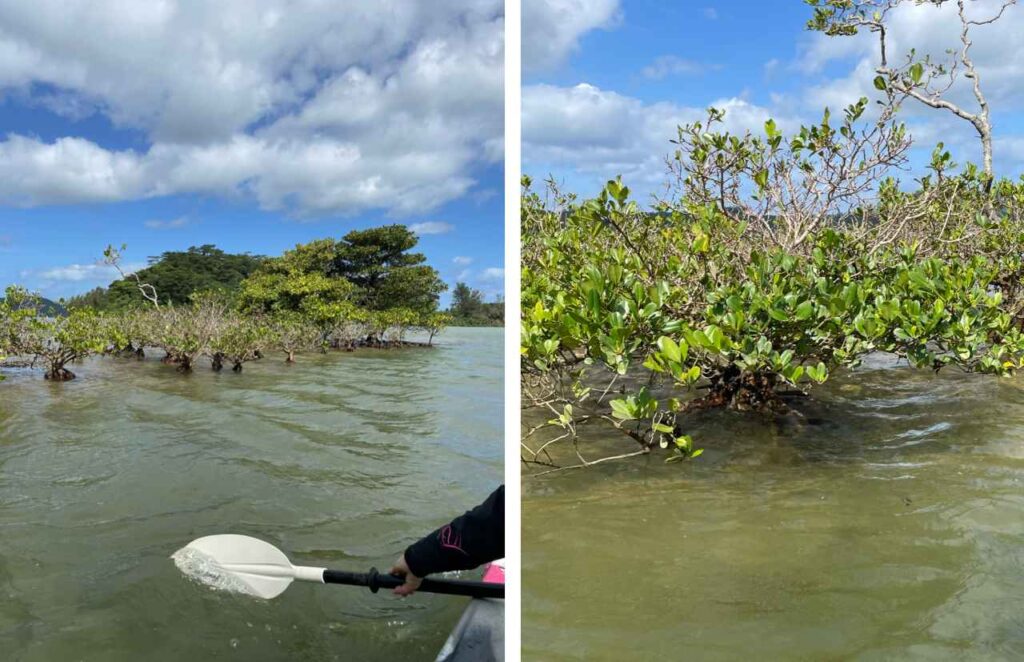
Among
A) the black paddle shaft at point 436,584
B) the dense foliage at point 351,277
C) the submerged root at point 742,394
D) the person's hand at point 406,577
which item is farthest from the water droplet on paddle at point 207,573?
the dense foliage at point 351,277

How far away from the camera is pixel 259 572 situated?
232 centimetres

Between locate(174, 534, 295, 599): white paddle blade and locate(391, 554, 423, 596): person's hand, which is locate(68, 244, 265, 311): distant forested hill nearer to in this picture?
locate(174, 534, 295, 599): white paddle blade

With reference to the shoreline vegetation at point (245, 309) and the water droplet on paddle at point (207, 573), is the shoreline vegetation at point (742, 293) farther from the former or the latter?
the shoreline vegetation at point (245, 309)

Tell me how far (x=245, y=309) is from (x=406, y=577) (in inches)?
509

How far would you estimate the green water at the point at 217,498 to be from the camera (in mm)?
2389

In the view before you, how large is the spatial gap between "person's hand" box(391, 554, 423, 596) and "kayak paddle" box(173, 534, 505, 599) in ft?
0.14

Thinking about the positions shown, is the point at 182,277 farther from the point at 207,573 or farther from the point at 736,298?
the point at 736,298

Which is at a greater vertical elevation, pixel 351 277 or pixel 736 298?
pixel 351 277

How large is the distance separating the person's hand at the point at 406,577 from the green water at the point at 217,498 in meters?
0.83

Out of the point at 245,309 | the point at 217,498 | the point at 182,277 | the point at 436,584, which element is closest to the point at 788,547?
the point at 436,584

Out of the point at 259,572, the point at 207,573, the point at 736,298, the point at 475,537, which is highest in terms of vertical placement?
the point at 736,298

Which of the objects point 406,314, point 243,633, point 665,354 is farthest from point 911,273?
point 406,314

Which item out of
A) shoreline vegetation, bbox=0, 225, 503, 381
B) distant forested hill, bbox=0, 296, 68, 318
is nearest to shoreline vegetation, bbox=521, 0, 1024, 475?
shoreline vegetation, bbox=0, 225, 503, 381

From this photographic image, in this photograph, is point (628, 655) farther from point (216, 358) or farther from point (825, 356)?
point (216, 358)
